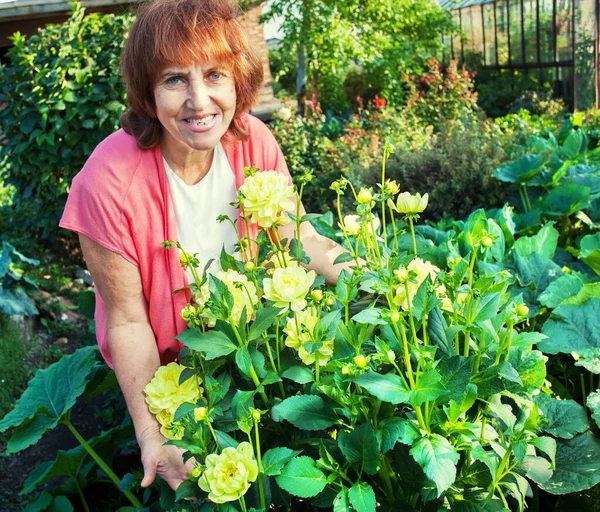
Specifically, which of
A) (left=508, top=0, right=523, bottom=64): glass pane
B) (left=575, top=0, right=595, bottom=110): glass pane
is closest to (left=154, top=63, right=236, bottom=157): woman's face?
(left=575, top=0, right=595, bottom=110): glass pane

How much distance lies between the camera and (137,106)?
1804 millimetres

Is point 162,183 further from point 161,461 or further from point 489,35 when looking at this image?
point 489,35

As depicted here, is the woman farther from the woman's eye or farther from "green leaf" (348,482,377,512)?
"green leaf" (348,482,377,512)

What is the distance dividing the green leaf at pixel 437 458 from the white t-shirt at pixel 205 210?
87cm

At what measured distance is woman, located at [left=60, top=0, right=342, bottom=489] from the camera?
1.66 metres

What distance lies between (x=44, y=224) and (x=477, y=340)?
4630mm

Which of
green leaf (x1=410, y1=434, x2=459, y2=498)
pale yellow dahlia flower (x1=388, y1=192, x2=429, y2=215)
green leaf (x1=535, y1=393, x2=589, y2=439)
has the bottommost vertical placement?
green leaf (x1=535, y1=393, x2=589, y2=439)

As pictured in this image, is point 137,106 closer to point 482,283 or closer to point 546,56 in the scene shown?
point 482,283

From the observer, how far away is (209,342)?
1.33 metres

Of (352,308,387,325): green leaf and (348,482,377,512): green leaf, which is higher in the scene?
(352,308,387,325): green leaf

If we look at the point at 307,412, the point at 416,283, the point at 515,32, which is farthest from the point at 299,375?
the point at 515,32

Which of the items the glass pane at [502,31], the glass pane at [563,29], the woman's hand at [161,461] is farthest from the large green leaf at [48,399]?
the glass pane at [502,31]

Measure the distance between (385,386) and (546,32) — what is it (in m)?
9.39

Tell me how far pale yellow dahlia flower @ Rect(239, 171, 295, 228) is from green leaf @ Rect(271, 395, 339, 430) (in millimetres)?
374
